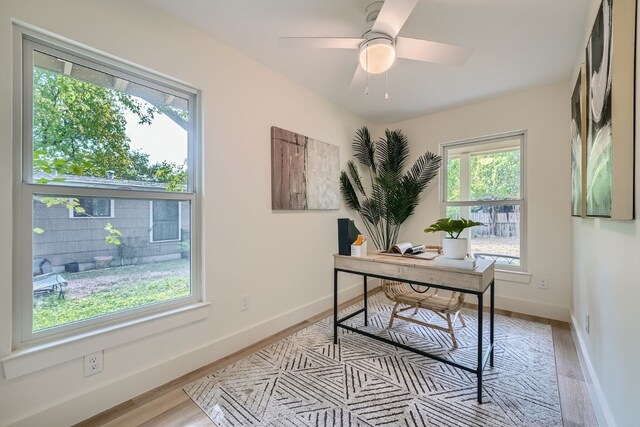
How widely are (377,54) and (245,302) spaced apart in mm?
2052

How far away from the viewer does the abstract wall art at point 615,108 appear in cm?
102

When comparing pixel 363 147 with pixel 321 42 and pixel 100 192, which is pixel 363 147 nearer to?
pixel 321 42

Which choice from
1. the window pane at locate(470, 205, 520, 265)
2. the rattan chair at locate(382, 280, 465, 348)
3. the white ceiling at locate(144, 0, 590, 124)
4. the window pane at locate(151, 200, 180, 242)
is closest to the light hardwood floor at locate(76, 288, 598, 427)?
the rattan chair at locate(382, 280, 465, 348)

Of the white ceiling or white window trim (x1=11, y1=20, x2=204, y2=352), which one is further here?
the white ceiling

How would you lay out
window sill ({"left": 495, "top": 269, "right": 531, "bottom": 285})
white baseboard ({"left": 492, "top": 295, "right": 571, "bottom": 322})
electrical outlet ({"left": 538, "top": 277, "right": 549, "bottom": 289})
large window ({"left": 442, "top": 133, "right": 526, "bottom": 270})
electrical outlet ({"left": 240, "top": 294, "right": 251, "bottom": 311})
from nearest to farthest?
electrical outlet ({"left": 240, "top": 294, "right": 251, "bottom": 311}), white baseboard ({"left": 492, "top": 295, "right": 571, "bottom": 322}), electrical outlet ({"left": 538, "top": 277, "right": 549, "bottom": 289}), window sill ({"left": 495, "top": 269, "right": 531, "bottom": 285}), large window ({"left": 442, "top": 133, "right": 526, "bottom": 270})

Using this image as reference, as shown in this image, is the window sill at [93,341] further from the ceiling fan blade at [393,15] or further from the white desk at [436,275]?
the ceiling fan blade at [393,15]

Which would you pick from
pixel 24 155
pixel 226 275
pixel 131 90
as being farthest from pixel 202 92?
pixel 226 275

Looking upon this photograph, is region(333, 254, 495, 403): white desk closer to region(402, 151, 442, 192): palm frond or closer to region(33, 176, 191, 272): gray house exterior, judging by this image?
region(33, 176, 191, 272): gray house exterior

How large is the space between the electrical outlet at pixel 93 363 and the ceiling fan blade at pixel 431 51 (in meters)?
2.47

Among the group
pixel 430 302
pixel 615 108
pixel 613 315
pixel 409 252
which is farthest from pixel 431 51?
pixel 430 302

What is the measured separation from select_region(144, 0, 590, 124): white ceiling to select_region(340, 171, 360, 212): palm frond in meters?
0.97

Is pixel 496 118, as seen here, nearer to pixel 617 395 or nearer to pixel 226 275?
pixel 617 395

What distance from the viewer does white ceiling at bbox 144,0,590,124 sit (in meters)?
1.73

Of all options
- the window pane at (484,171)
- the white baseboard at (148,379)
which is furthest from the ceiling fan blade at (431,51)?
the white baseboard at (148,379)
